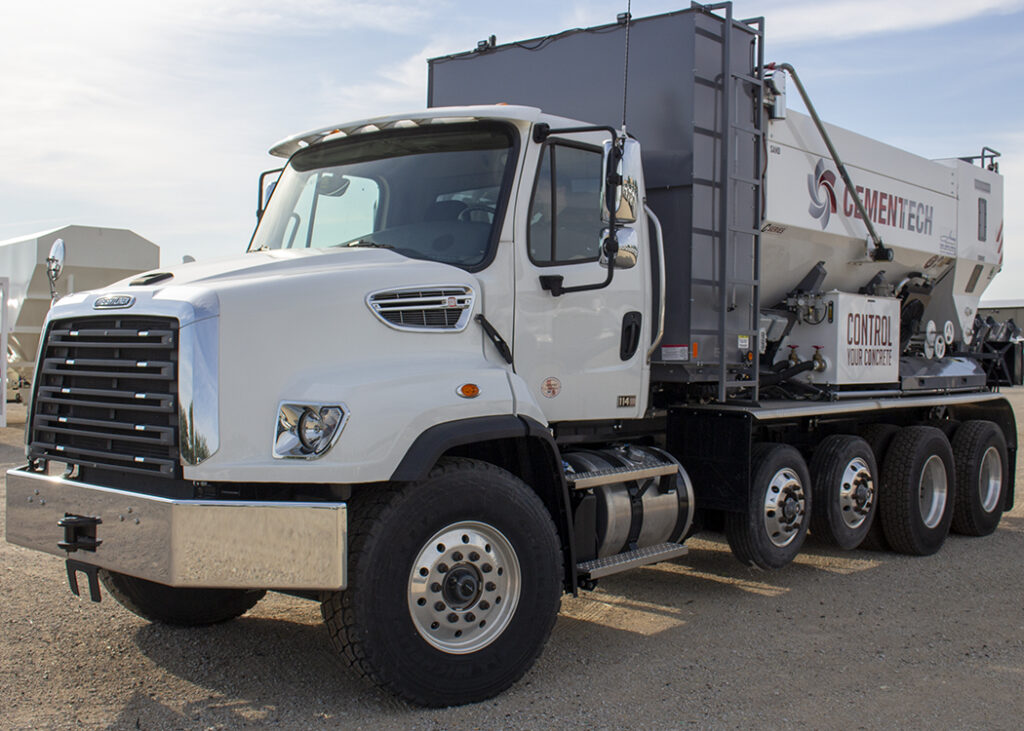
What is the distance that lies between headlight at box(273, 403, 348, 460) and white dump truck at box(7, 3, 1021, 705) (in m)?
0.01

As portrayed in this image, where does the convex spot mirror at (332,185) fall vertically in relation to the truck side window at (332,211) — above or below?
above

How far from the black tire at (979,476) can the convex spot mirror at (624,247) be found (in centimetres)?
549

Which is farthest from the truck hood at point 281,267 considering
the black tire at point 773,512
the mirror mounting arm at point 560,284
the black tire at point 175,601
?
the black tire at point 773,512

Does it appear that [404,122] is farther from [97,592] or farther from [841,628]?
[841,628]

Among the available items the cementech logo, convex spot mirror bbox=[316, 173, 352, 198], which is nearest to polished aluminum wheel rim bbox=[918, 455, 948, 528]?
the cementech logo

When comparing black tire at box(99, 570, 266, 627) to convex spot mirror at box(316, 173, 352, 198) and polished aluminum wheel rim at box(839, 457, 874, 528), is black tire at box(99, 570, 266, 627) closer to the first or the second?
convex spot mirror at box(316, 173, 352, 198)

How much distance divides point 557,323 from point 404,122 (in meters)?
1.39

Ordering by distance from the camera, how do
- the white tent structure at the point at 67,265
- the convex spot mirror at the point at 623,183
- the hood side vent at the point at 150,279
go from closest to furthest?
the hood side vent at the point at 150,279 < the convex spot mirror at the point at 623,183 < the white tent structure at the point at 67,265

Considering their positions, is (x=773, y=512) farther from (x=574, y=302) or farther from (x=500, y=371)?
(x=500, y=371)

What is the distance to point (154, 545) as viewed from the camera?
4250mm

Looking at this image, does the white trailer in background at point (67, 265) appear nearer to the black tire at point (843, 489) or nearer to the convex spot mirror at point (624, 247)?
A: the black tire at point (843, 489)

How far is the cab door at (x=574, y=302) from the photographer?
5.44 meters

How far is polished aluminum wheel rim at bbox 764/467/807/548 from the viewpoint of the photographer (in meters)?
7.01

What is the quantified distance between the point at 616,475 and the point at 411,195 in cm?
195
